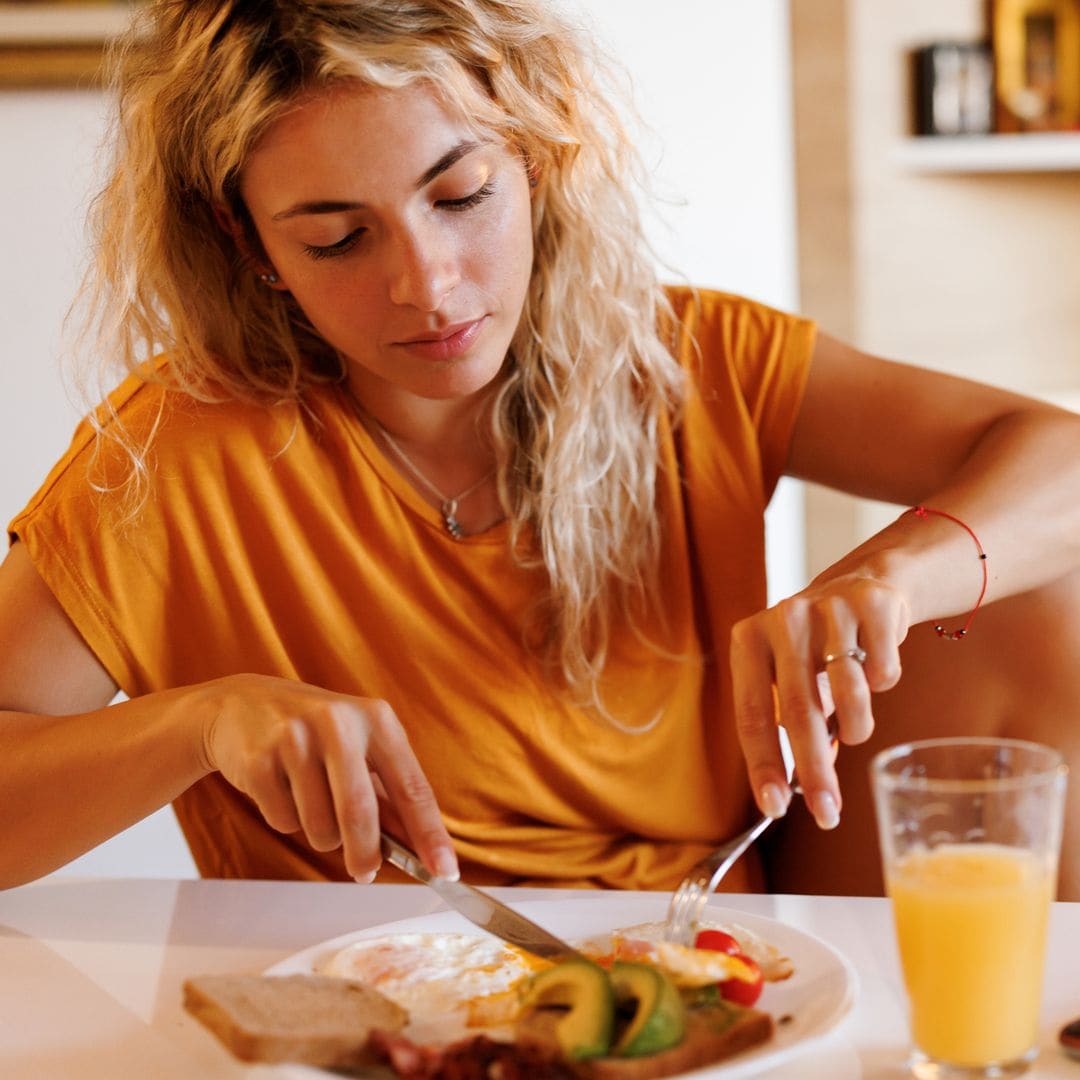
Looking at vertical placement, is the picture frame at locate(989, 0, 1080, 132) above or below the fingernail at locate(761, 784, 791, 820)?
above

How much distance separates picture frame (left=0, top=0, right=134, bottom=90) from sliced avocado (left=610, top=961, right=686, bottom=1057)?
1802 mm

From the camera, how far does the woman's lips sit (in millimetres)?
1251

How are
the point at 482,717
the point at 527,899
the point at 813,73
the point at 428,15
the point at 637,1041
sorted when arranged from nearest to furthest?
the point at 637,1041
the point at 527,899
the point at 428,15
the point at 482,717
the point at 813,73

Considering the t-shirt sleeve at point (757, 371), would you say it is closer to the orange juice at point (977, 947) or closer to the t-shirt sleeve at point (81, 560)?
the t-shirt sleeve at point (81, 560)

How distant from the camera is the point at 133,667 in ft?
4.29

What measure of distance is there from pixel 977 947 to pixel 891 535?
483mm

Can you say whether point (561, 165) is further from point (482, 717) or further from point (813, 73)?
point (813, 73)

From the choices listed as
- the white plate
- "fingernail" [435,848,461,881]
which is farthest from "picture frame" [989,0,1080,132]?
"fingernail" [435,848,461,881]

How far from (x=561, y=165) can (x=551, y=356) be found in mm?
173

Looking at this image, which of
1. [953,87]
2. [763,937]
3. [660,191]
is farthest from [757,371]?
[953,87]

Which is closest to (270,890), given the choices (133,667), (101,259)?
(133,667)

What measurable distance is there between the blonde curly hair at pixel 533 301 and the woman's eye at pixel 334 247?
0.09 meters

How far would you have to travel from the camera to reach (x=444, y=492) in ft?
4.66

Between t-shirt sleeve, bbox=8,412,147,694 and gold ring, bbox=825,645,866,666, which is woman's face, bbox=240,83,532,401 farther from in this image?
gold ring, bbox=825,645,866,666
